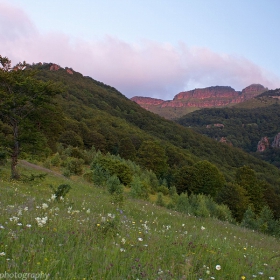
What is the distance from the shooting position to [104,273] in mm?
2934

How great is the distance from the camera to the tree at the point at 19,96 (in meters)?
15.1

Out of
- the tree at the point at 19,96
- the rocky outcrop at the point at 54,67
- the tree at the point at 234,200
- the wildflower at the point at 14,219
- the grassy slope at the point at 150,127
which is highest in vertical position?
the rocky outcrop at the point at 54,67

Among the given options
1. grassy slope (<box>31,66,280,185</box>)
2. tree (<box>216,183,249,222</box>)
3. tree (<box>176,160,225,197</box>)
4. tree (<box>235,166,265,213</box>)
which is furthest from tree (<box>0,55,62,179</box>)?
grassy slope (<box>31,66,280,185</box>)

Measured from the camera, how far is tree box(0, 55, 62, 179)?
593 inches

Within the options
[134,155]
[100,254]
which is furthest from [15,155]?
[134,155]

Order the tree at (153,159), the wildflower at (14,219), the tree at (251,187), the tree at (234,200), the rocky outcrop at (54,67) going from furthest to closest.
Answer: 1. the rocky outcrop at (54,67)
2. the tree at (153,159)
3. the tree at (251,187)
4. the tree at (234,200)
5. the wildflower at (14,219)

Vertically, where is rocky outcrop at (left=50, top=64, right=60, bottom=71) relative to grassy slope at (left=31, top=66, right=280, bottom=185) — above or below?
above

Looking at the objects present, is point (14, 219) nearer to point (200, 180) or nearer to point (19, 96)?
point (19, 96)

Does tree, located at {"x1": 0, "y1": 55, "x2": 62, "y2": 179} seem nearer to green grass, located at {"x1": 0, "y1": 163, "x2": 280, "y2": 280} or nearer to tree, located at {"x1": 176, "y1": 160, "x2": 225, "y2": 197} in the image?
green grass, located at {"x1": 0, "y1": 163, "x2": 280, "y2": 280}

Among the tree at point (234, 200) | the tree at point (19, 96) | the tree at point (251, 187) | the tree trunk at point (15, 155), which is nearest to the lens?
the tree at point (19, 96)

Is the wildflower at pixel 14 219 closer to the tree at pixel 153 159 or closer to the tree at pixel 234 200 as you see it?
the tree at pixel 234 200

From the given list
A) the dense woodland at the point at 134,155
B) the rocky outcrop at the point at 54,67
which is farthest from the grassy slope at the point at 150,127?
the rocky outcrop at the point at 54,67

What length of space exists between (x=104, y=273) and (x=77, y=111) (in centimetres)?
9085

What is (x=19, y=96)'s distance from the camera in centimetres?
1541
